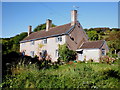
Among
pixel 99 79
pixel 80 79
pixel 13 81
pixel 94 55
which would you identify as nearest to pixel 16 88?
pixel 13 81

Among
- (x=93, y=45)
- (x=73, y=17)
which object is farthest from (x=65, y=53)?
(x=73, y=17)

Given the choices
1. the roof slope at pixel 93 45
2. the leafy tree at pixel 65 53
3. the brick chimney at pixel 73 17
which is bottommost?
the leafy tree at pixel 65 53

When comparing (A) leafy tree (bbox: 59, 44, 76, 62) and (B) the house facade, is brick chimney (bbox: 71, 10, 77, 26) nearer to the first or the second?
(B) the house facade

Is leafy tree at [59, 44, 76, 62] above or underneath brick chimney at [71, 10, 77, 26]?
underneath

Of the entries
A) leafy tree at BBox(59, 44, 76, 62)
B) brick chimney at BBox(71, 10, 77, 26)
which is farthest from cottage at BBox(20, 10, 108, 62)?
leafy tree at BBox(59, 44, 76, 62)

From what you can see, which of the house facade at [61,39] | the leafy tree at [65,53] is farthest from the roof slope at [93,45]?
the leafy tree at [65,53]

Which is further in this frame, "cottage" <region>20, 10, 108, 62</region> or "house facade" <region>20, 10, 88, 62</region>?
"house facade" <region>20, 10, 88, 62</region>

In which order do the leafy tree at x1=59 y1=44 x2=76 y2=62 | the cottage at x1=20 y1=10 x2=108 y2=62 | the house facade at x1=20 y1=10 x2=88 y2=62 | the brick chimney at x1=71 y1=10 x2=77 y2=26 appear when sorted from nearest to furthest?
the leafy tree at x1=59 y1=44 x2=76 y2=62, the cottage at x1=20 y1=10 x2=108 y2=62, the house facade at x1=20 y1=10 x2=88 y2=62, the brick chimney at x1=71 y1=10 x2=77 y2=26

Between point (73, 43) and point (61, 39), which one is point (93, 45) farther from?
point (61, 39)

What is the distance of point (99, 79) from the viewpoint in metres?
7.32

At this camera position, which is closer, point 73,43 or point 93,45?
point 93,45

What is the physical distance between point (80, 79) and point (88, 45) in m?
17.8

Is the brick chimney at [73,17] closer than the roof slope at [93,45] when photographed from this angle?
No

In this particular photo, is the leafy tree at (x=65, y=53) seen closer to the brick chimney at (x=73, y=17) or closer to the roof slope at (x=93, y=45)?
the roof slope at (x=93, y=45)
